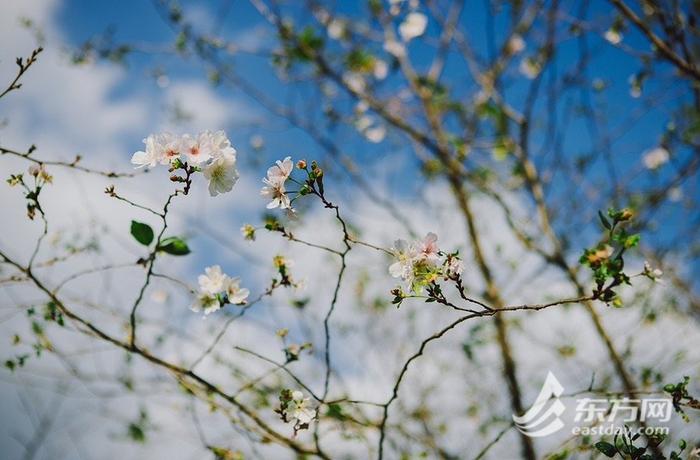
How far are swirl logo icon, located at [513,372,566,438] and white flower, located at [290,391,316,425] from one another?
0.88m

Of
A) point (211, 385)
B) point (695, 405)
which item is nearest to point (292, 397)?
point (211, 385)

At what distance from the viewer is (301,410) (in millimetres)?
1254

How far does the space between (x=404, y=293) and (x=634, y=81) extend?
252cm

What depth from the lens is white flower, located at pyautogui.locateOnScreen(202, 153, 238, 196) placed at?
3.57 ft

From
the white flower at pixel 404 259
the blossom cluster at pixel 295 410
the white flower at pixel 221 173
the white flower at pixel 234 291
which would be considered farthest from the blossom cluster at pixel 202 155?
the blossom cluster at pixel 295 410

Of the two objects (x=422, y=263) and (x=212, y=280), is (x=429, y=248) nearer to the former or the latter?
(x=422, y=263)

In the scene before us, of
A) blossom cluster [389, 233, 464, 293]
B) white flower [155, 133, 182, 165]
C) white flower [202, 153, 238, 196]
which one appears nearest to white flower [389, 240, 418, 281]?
blossom cluster [389, 233, 464, 293]

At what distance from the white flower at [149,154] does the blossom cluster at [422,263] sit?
64 centimetres

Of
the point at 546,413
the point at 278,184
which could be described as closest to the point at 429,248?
the point at 278,184

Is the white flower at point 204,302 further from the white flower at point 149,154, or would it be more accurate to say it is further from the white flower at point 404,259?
the white flower at point 404,259

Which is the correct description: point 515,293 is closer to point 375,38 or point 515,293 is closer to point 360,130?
point 360,130

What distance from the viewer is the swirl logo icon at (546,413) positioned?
66.7 inches

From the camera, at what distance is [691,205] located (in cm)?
369

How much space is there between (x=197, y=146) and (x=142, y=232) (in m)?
0.32
